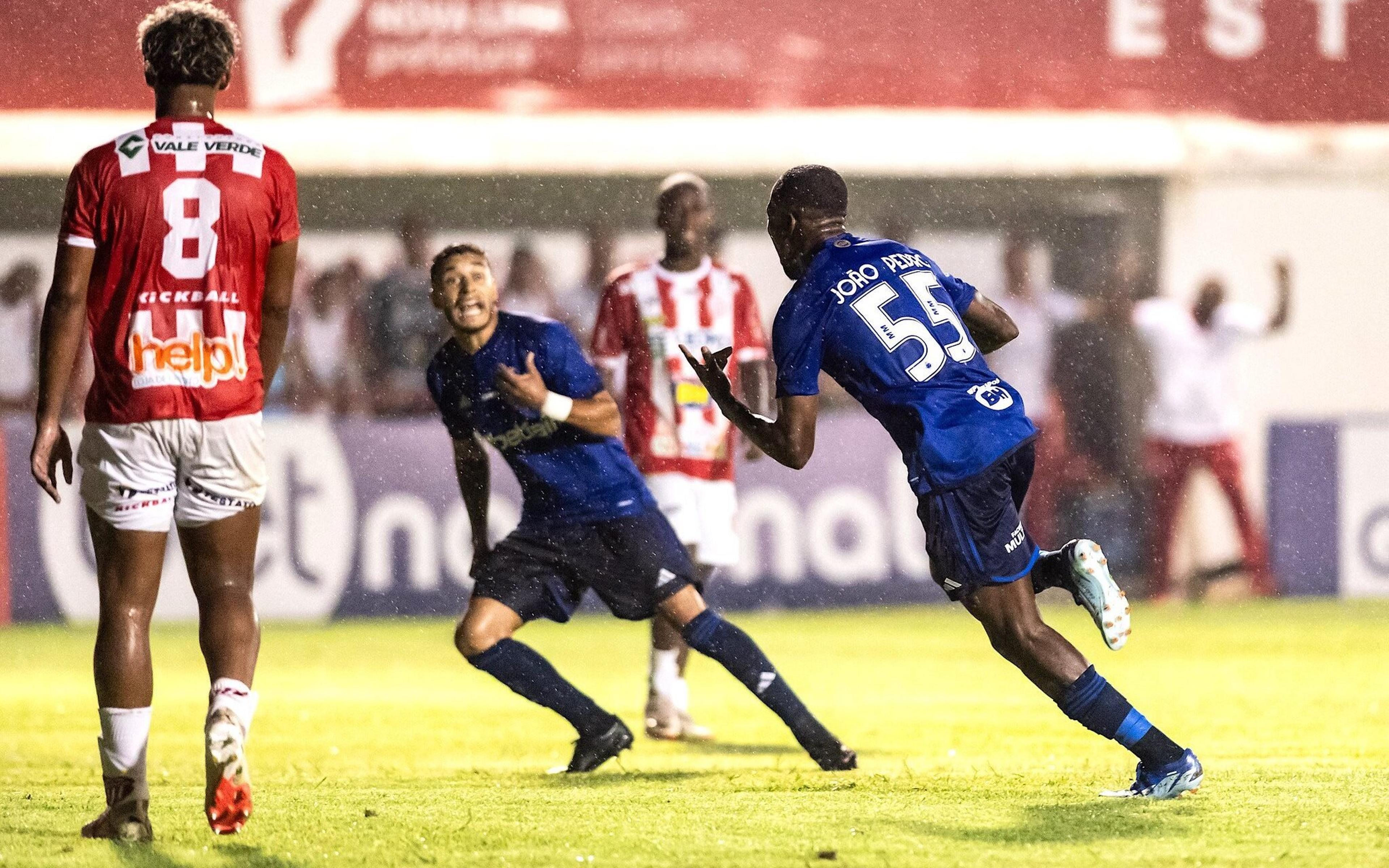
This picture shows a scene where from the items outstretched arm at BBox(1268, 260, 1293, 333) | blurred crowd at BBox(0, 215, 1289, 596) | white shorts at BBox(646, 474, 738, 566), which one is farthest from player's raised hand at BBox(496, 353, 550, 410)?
outstretched arm at BBox(1268, 260, 1293, 333)

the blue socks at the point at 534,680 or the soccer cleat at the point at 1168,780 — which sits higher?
the blue socks at the point at 534,680

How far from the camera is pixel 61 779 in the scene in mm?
6953

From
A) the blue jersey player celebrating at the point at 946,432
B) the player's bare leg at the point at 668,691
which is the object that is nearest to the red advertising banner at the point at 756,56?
the player's bare leg at the point at 668,691

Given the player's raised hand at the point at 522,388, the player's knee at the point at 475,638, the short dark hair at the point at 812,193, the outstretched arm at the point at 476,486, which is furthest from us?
the outstretched arm at the point at 476,486

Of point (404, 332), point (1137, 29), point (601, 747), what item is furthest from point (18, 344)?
point (1137, 29)

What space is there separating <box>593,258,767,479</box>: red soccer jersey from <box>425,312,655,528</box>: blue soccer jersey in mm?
1555

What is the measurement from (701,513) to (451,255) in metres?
2.15

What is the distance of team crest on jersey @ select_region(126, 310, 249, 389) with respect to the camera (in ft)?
17.1

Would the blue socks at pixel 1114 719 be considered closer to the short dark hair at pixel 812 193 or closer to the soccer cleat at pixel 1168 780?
the soccer cleat at pixel 1168 780

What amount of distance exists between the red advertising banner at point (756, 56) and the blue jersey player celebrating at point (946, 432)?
32.9ft

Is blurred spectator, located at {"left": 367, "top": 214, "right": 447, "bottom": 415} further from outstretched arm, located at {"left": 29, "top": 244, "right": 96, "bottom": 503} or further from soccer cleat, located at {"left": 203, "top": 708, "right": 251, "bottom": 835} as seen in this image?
soccer cleat, located at {"left": 203, "top": 708, "right": 251, "bottom": 835}

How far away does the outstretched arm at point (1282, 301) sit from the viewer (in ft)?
45.5

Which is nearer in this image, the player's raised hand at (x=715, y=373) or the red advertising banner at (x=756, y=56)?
the player's raised hand at (x=715, y=373)

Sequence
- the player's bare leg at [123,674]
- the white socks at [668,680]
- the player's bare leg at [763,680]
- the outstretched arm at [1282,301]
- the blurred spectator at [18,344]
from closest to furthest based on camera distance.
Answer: the player's bare leg at [123,674] → the player's bare leg at [763,680] → the white socks at [668,680] → the blurred spectator at [18,344] → the outstretched arm at [1282,301]
